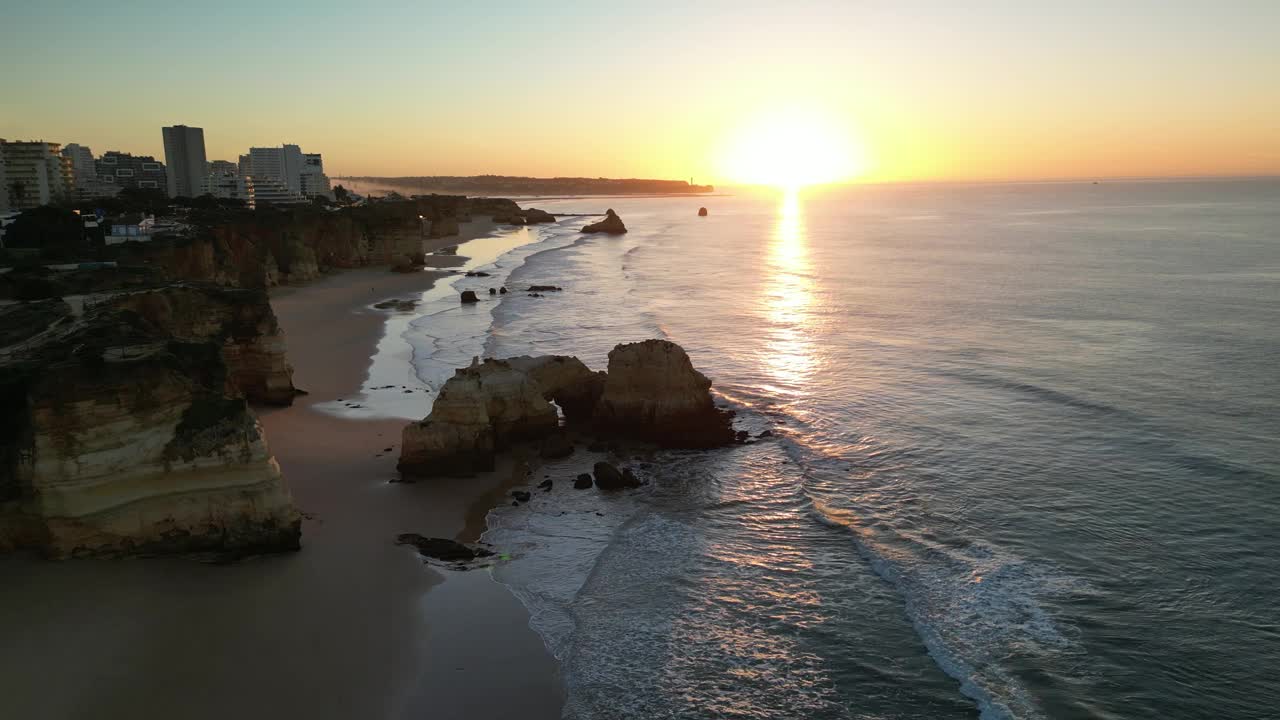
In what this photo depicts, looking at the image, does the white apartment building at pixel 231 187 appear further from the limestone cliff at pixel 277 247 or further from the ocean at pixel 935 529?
the ocean at pixel 935 529

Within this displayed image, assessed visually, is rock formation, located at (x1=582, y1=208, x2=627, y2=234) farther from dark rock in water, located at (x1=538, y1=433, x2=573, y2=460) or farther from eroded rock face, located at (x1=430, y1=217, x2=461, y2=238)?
dark rock in water, located at (x1=538, y1=433, x2=573, y2=460)

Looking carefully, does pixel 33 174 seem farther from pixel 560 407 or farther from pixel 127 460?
pixel 127 460

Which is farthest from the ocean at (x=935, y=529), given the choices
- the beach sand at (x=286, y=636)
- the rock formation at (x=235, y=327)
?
the rock formation at (x=235, y=327)

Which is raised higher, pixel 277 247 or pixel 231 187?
pixel 231 187

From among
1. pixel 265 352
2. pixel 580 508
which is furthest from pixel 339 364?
pixel 580 508

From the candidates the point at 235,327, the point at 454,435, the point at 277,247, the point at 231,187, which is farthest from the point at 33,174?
the point at 454,435

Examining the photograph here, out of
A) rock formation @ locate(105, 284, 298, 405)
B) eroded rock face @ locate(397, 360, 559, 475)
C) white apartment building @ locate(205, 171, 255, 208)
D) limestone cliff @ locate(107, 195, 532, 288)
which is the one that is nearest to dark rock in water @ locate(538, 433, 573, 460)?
eroded rock face @ locate(397, 360, 559, 475)
